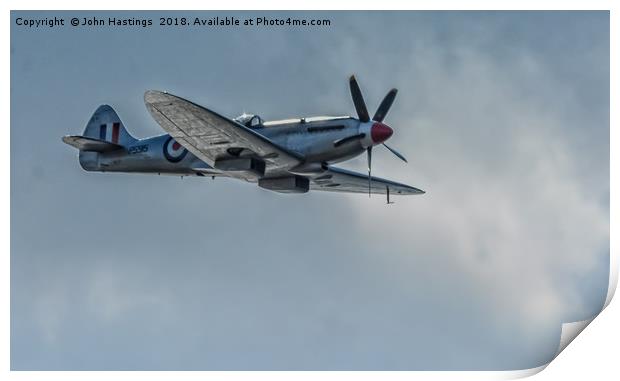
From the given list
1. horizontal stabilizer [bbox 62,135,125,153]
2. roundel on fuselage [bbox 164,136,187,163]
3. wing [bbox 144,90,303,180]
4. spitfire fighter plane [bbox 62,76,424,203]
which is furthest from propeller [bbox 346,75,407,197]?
horizontal stabilizer [bbox 62,135,125,153]

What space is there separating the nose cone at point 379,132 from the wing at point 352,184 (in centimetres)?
316

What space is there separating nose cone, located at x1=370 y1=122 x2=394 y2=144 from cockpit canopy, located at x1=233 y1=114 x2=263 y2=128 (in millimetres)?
3222

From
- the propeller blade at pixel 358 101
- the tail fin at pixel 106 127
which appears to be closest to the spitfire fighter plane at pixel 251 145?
the propeller blade at pixel 358 101

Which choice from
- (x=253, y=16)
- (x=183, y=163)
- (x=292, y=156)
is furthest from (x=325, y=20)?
(x=183, y=163)

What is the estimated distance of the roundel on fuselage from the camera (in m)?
27.8

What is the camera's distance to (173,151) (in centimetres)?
2792

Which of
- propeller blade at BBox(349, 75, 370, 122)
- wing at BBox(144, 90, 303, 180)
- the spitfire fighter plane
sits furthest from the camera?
propeller blade at BBox(349, 75, 370, 122)

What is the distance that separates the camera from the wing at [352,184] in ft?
93.9

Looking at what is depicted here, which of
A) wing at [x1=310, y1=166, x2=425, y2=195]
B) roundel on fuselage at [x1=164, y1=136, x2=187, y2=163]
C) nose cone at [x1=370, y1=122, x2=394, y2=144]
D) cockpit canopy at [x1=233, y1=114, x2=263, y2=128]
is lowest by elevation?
wing at [x1=310, y1=166, x2=425, y2=195]

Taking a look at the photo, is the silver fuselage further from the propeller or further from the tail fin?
the tail fin

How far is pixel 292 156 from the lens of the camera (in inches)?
1014

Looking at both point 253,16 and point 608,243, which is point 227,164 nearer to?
point 253,16

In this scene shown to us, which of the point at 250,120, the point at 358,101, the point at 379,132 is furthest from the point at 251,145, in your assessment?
the point at 379,132

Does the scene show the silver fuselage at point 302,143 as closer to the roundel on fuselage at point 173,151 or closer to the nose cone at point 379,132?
the roundel on fuselage at point 173,151
